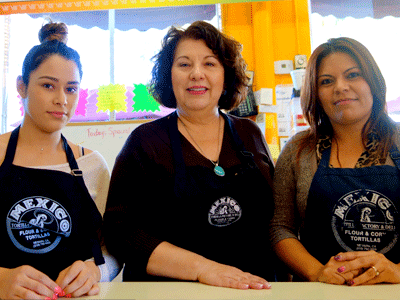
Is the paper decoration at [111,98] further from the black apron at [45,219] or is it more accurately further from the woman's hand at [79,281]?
the woman's hand at [79,281]

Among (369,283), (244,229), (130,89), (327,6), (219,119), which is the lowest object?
(369,283)

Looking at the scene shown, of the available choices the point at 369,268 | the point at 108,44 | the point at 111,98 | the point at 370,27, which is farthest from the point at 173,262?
the point at 370,27

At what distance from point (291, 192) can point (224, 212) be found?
1.05ft

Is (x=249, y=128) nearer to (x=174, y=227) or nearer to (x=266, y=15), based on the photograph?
(x=174, y=227)

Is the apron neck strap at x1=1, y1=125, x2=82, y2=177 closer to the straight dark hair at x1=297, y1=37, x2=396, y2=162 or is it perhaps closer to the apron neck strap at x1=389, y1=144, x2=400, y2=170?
the straight dark hair at x1=297, y1=37, x2=396, y2=162

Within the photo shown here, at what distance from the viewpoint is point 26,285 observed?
86 centimetres

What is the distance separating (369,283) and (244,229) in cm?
45

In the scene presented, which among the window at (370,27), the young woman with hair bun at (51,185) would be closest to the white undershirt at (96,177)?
the young woman with hair bun at (51,185)

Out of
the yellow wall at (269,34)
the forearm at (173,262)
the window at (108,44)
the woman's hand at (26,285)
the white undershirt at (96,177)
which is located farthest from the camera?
the window at (108,44)

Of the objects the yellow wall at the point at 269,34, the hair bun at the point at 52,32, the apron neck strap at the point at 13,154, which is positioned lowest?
the apron neck strap at the point at 13,154

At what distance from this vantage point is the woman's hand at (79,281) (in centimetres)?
89

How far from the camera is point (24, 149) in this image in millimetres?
1206

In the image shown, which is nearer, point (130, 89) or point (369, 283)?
point (369, 283)

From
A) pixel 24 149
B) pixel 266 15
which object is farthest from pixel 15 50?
pixel 24 149
